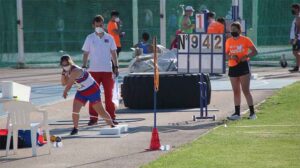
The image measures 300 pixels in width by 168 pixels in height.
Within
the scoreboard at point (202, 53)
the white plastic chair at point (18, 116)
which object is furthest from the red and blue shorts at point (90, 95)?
the scoreboard at point (202, 53)

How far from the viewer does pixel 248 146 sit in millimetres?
12547

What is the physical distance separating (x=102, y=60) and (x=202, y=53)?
2212 millimetres

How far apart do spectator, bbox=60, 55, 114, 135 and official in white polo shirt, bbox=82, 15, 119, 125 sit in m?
1.03

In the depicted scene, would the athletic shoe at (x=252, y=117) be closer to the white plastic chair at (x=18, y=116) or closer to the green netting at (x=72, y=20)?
the white plastic chair at (x=18, y=116)

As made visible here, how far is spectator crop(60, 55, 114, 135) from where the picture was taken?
1429cm

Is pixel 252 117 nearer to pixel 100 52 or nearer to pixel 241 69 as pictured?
pixel 241 69

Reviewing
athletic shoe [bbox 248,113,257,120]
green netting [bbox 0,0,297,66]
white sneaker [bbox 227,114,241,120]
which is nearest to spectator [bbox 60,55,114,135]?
white sneaker [bbox 227,114,241,120]

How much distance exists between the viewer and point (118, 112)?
18.0m

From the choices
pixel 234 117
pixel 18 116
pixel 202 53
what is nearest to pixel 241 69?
pixel 234 117

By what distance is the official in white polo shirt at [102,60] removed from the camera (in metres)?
15.9

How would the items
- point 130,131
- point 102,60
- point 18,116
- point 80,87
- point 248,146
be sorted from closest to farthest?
1. point 248,146
2. point 18,116
3. point 80,87
4. point 130,131
5. point 102,60

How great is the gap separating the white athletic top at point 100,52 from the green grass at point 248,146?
2588 millimetres

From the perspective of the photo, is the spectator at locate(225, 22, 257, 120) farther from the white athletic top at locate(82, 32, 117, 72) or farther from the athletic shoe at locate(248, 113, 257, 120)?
the white athletic top at locate(82, 32, 117, 72)

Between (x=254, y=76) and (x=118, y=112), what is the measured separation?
307 inches
